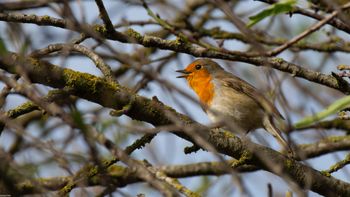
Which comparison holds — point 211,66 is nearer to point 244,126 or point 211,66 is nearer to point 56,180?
point 244,126

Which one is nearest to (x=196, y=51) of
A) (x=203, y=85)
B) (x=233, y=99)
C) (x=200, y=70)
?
(x=233, y=99)

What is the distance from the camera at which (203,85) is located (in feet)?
24.0

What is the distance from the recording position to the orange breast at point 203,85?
7133 mm

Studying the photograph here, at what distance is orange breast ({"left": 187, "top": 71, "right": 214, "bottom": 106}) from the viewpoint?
7.13 m

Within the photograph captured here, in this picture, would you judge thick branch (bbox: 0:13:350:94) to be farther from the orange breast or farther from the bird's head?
the bird's head

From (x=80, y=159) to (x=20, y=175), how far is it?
0.30 m

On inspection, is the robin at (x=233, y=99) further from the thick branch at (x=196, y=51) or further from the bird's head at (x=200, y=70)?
the thick branch at (x=196, y=51)

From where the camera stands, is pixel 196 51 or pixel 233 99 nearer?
pixel 196 51

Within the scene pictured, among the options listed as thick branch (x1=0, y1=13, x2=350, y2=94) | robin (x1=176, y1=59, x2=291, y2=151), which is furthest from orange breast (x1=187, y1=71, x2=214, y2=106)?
thick branch (x1=0, y1=13, x2=350, y2=94)

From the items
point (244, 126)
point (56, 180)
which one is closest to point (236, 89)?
point (244, 126)

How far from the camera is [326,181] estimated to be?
4.57 m

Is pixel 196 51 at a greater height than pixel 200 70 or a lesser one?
lesser

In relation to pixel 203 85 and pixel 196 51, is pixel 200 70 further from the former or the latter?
pixel 196 51

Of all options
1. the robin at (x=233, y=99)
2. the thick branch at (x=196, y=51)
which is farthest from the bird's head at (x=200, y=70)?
the thick branch at (x=196, y=51)
